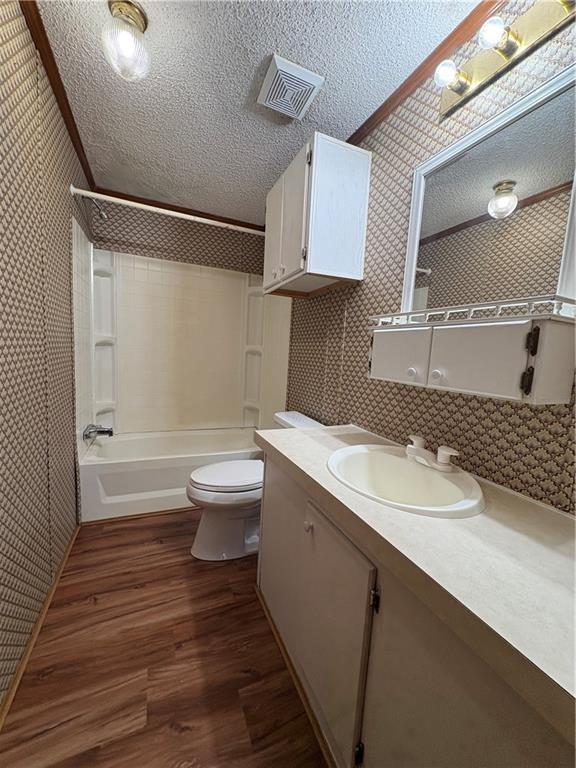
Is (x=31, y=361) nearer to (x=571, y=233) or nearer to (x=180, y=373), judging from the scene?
(x=180, y=373)

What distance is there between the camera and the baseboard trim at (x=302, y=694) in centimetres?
92

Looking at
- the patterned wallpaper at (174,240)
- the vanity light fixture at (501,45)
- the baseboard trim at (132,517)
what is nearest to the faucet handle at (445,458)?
the vanity light fixture at (501,45)

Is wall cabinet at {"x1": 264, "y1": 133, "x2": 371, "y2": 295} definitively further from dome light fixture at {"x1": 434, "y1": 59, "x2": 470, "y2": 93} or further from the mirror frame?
dome light fixture at {"x1": 434, "y1": 59, "x2": 470, "y2": 93}

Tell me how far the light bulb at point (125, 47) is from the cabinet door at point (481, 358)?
145cm

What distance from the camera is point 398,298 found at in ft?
4.48

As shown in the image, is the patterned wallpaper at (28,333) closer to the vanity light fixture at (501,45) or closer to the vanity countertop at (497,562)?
the vanity countertop at (497,562)

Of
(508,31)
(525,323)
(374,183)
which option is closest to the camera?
(525,323)

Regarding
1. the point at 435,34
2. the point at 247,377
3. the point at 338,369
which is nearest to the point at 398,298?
the point at 338,369

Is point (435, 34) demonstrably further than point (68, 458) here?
No

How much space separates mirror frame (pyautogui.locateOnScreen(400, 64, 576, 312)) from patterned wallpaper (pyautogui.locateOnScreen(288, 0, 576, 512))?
0.13 ft

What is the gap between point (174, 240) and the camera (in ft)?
8.60

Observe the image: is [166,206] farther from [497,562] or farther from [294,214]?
[497,562]

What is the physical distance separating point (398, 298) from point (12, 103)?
1.58 meters

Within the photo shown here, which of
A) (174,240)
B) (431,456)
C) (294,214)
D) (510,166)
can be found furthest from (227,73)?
(431,456)
